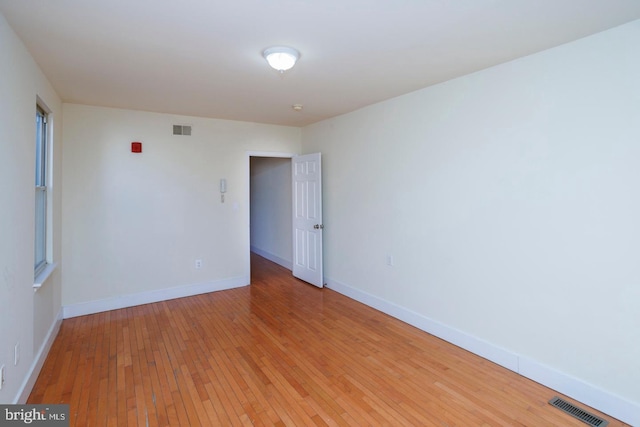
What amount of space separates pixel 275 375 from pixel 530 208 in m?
2.50

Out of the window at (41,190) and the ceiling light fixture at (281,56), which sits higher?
the ceiling light fixture at (281,56)

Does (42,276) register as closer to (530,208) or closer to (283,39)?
(283,39)

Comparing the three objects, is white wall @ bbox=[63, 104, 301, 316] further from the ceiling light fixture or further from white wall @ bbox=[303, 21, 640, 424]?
the ceiling light fixture

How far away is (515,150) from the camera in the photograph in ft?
8.77

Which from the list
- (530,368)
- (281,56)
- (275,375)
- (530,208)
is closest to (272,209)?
(275,375)

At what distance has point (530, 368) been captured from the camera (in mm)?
2619

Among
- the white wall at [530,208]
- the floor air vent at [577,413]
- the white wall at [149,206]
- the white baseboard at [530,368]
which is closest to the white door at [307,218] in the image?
the white wall at [149,206]

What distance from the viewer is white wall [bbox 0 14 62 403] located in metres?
1.95

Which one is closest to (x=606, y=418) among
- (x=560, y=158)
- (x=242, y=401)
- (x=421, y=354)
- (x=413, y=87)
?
(x=421, y=354)

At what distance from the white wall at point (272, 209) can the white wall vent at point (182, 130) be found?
1969mm

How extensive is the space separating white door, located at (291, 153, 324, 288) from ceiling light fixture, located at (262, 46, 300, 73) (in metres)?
2.42

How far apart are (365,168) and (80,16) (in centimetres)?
314

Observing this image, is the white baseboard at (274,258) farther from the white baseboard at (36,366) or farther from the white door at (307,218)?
the white baseboard at (36,366)

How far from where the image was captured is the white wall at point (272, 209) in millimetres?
6148
